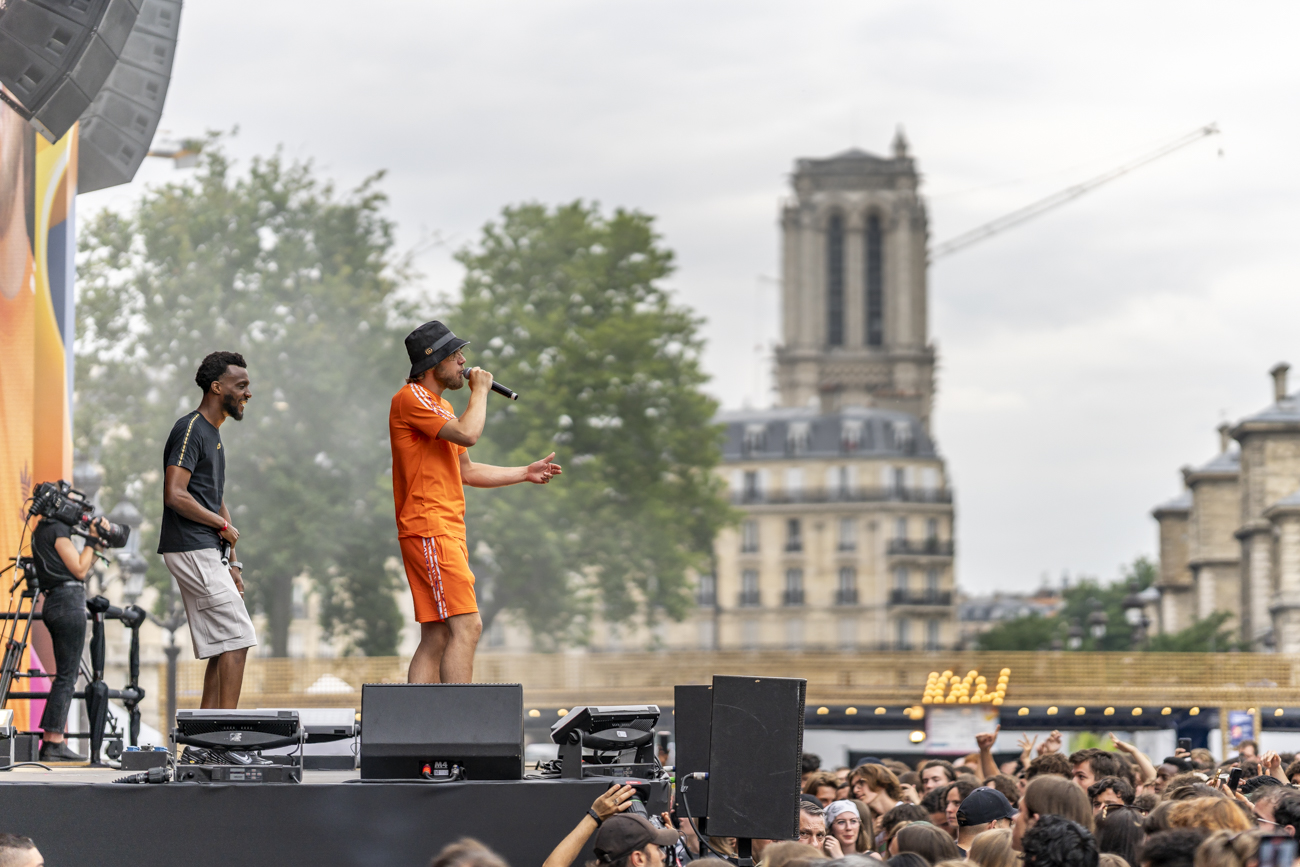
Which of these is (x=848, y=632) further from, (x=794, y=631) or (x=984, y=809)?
(x=984, y=809)

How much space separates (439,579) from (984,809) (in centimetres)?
271

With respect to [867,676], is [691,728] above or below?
above

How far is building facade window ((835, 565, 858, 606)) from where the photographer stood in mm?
115625

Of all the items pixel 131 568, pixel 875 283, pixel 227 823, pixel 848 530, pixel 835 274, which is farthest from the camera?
pixel 835 274

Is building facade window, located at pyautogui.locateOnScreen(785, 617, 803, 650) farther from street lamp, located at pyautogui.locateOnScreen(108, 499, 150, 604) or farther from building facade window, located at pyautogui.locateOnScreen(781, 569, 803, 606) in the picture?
street lamp, located at pyautogui.locateOnScreen(108, 499, 150, 604)

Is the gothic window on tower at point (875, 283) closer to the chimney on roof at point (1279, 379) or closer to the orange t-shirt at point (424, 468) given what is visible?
the chimney on roof at point (1279, 379)

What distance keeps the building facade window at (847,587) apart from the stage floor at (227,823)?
361 feet

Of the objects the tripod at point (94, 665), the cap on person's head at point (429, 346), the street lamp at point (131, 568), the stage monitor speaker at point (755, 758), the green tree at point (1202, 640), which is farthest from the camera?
the green tree at point (1202, 640)

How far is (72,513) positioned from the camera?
34.3 feet

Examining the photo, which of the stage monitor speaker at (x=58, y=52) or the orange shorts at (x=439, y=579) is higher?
the stage monitor speaker at (x=58, y=52)

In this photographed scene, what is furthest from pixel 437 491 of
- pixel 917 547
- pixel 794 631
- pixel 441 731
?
pixel 917 547

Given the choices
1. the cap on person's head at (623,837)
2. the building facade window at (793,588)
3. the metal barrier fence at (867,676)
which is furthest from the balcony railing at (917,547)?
the cap on person's head at (623,837)

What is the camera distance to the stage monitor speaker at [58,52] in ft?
41.6

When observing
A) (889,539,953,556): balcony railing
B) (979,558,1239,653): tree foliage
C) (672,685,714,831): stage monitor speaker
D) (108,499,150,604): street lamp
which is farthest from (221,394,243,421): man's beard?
(889,539,953,556): balcony railing
